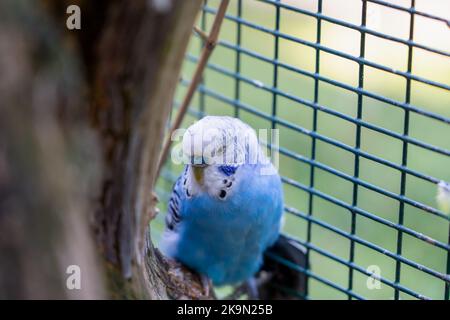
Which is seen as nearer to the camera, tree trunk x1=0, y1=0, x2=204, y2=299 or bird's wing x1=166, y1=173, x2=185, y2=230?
tree trunk x1=0, y1=0, x2=204, y2=299

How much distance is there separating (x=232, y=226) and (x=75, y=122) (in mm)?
829

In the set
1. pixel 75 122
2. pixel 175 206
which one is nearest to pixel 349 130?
pixel 175 206

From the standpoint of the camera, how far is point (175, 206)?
1839 mm

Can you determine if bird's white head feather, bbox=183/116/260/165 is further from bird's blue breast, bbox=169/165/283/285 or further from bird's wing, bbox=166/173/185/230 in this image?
bird's wing, bbox=166/173/185/230

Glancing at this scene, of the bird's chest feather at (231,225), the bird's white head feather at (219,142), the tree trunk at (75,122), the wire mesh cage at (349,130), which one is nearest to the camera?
the tree trunk at (75,122)

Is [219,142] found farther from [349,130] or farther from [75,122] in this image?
[349,130]

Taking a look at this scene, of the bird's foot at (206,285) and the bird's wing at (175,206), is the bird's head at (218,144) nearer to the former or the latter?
the bird's wing at (175,206)

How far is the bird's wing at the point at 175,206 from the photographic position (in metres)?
1.81

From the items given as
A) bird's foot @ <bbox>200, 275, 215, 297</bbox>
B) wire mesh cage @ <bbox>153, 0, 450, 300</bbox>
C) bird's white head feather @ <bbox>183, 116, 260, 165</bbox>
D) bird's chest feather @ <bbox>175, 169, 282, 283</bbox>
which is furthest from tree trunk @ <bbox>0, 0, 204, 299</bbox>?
wire mesh cage @ <bbox>153, 0, 450, 300</bbox>

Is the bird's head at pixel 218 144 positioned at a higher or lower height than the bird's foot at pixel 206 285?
higher

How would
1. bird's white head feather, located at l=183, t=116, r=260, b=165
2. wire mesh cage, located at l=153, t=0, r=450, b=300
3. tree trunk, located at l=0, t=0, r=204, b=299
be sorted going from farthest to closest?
wire mesh cage, located at l=153, t=0, r=450, b=300 < bird's white head feather, located at l=183, t=116, r=260, b=165 < tree trunk, located at l=0, t=0, r=204, b=299

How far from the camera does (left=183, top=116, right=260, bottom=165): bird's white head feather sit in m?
1.56

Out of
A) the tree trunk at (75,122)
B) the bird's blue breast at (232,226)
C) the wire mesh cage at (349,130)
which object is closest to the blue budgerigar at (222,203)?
the bird's blue breast at (232,226)
